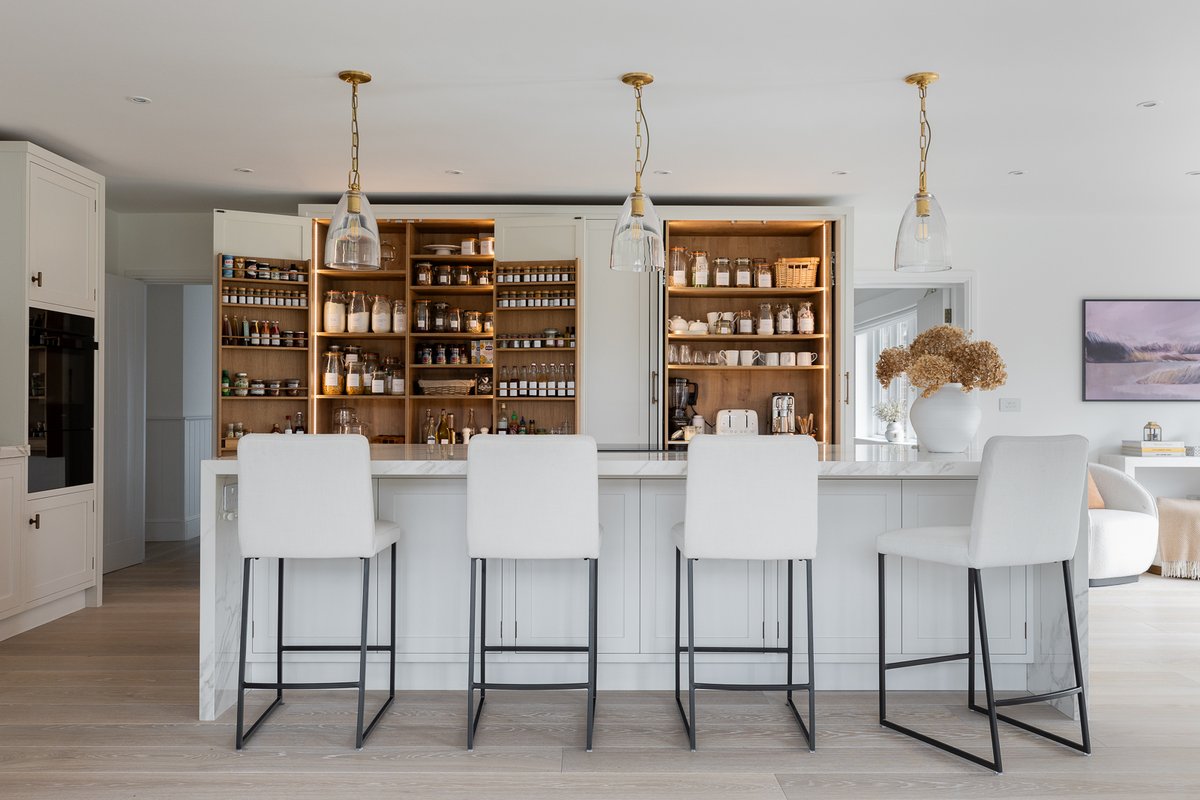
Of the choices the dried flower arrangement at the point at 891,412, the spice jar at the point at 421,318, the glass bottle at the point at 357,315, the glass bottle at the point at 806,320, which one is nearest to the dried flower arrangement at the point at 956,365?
the glass bottle at the point at 806,320

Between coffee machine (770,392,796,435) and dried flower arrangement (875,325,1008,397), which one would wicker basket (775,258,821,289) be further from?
dried flower arrangement (875,325,1008,397)

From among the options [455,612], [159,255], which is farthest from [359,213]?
[159,255]

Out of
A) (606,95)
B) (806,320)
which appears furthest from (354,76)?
(806,320)

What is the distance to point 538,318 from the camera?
6027mm

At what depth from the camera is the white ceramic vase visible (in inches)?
132

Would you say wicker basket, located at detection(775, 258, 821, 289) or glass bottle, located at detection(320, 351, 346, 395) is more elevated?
wicker basket, located at detection(775, 258, 821, 289)

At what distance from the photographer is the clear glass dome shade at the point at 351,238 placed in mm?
3213

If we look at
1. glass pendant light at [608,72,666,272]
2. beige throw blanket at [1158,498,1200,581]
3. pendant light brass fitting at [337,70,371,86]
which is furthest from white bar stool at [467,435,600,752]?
beige throw blanket at [1158,498,1200,581]

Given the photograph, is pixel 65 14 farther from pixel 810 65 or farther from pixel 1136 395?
pixel 1136 395

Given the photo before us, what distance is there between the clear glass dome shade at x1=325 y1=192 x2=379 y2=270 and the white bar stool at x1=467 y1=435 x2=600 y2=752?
90 centimetres

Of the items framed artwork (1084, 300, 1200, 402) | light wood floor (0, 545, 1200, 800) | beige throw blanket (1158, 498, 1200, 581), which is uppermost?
framed artwork (1084, 300, 1200, 402)

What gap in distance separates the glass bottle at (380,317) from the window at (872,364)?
5.00 m

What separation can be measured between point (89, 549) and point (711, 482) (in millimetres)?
3840

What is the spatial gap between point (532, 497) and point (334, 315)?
3.41m
